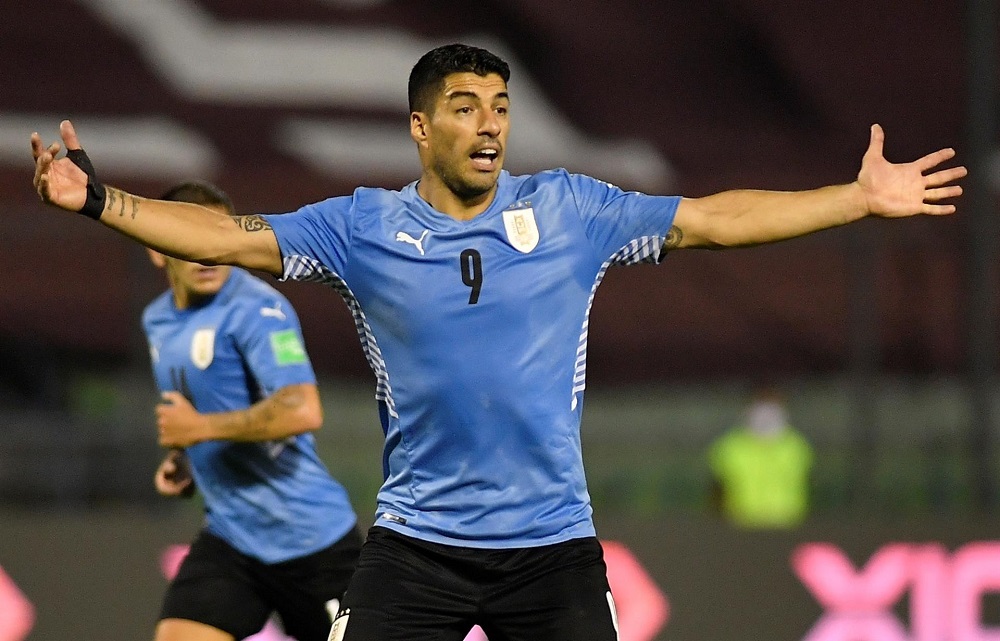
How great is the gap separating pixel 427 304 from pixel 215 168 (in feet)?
37.5

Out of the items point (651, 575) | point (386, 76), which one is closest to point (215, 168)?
point (386, 76)

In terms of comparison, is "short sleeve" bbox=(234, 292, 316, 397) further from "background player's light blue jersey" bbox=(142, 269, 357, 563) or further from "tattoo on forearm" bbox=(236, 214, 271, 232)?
"tattoo on forearm" bbox=(236, 214, 271, 232)

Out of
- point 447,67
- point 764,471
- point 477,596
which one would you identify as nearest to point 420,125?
point 447,67

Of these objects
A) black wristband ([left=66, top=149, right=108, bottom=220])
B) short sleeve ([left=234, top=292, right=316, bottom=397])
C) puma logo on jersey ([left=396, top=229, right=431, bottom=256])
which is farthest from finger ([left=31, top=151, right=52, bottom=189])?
short sleeve ([left=234, top=292, right=316, bottom=397])

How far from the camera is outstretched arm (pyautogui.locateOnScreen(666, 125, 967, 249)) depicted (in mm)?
5031

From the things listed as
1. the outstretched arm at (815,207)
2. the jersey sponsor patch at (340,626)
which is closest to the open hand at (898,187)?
the outstretched arm at (815,207)

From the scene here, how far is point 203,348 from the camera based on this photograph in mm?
6512

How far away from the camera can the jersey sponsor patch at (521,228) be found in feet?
16.4

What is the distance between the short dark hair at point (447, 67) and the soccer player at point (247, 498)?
61.1 inches

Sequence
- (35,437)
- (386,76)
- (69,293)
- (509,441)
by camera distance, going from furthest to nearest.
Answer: (386,76) < (69,293) < (35,437) < (509,441)

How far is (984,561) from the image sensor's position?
984cm

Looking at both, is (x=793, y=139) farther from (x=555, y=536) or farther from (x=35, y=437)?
(x=555, y=536)

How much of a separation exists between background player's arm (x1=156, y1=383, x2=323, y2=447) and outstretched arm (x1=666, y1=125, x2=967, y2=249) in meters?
1.69

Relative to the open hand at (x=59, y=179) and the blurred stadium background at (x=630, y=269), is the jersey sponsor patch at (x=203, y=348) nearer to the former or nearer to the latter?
the open hand at (x=59, y=179)
